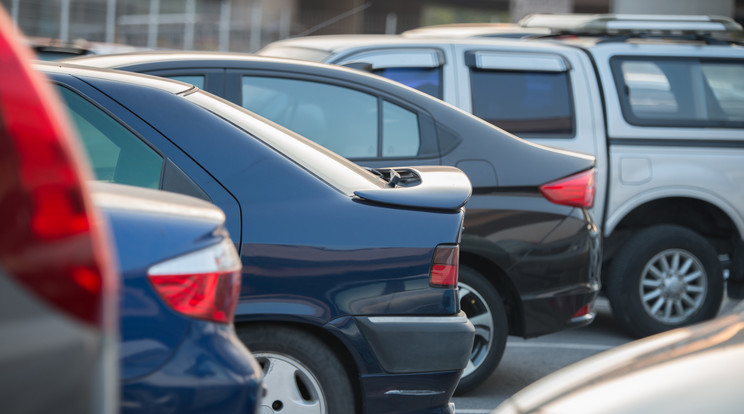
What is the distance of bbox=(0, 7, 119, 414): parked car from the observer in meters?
1.64

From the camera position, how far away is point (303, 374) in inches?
142

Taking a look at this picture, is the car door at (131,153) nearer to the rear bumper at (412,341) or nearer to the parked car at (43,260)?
the rear bumper at (412,341)

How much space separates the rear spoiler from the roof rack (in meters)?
4.27

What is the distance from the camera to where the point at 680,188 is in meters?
7.07

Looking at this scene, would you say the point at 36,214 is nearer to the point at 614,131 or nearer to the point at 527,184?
the point at 527,184

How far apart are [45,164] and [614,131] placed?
5.78 metres

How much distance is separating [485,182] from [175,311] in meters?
2.91

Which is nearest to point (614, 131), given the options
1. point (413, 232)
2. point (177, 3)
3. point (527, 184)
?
point (527, 184)

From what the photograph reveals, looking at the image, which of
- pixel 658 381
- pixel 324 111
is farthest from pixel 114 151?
pixel 658 381

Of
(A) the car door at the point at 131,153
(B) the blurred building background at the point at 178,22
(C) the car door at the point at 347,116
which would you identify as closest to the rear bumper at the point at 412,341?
(A) the car door at the point at 131,153

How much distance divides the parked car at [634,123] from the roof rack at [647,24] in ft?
0.72

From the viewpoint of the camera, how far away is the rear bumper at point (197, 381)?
8.68 ft

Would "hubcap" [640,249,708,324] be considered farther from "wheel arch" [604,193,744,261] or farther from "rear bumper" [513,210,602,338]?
"rear bumper" [513,210,602,338]

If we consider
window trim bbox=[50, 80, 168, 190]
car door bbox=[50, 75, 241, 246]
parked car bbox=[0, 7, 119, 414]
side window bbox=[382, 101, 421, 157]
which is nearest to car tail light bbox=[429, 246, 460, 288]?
car door bbox=[50, 75, 241, 246]
